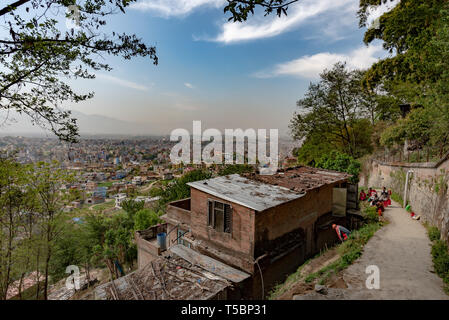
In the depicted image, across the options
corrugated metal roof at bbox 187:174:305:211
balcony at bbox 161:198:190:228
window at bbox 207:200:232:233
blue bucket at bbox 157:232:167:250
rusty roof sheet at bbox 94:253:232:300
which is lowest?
blue bucket at bbox 157:232:167:250

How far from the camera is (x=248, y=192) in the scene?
10.9 meters

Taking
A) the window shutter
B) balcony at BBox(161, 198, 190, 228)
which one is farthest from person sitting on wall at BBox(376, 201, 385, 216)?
balcony at BBox(161, 198, 190, 228)

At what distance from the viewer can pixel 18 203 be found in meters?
12.3

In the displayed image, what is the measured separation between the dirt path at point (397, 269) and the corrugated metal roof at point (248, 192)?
3.66 meters

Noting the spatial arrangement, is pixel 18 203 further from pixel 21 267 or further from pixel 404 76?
pixel 404 76

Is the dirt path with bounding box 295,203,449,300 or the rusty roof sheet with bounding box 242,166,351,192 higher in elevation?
the rusty roof sheet with bounding box 242,166,351,192

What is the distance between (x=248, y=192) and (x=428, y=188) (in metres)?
10.3

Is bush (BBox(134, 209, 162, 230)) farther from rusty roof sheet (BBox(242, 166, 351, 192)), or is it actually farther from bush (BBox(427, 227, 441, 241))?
bush (BBox(427, 227, 441, 241))

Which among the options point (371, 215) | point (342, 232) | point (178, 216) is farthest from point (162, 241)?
point (371, 215)

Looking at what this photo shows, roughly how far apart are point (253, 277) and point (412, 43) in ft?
54.7

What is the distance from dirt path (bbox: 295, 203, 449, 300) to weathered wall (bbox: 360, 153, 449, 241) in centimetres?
107

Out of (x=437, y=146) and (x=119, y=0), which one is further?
(x=437, y=146)

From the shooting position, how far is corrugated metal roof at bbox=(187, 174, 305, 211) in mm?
9777
